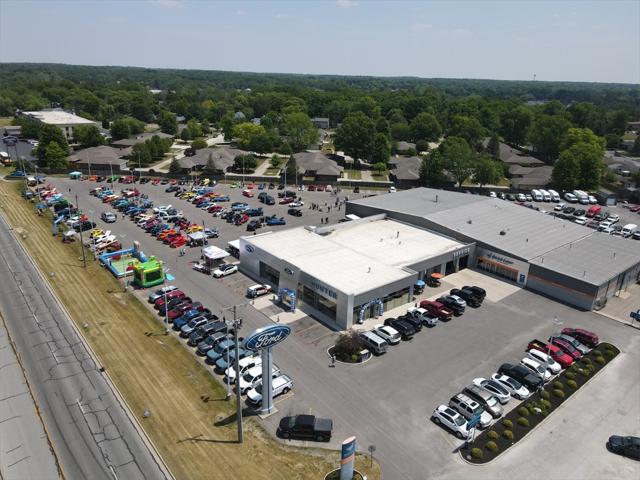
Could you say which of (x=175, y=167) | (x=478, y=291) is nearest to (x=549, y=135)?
(x=478, y=291)

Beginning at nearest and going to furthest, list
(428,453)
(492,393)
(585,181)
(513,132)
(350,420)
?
1. (428,453)
2. (350,420)
3. (492,393)
4. (585,181)
5. (513,132)

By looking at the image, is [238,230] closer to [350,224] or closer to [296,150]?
[350,224]

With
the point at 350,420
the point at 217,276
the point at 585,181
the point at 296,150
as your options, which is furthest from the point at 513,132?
the point at 350,420

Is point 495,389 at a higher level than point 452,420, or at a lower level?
lower

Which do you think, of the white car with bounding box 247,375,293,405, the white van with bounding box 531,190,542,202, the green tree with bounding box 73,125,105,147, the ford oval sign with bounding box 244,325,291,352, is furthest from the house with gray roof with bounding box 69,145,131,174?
the white van with bounding box 531,190,542,202

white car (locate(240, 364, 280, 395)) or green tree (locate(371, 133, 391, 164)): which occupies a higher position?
green tree (locate(371, 133, 391, 164))

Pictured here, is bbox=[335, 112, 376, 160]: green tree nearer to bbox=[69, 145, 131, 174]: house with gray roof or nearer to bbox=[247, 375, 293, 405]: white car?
bbox=[69, 145, 131, 174]: house with gray roof

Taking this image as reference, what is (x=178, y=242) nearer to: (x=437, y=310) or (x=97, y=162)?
(x=437, y=310)
